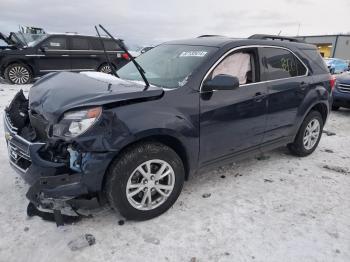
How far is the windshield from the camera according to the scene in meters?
3.21

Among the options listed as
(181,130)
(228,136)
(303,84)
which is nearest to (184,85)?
(181,130)

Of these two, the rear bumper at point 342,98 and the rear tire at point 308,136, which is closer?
the rear tire at point 308,136

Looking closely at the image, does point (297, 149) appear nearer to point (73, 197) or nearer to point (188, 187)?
point (188, 187)

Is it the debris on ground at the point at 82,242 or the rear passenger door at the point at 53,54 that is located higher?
the rear passenger door at the point at 53,54

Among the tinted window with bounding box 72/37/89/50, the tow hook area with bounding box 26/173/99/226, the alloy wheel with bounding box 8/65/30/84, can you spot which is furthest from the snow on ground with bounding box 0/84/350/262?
the tinted window with bounding box 72/37/89/50

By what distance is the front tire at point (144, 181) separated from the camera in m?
2.67

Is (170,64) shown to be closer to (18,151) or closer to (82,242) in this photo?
(18,151)

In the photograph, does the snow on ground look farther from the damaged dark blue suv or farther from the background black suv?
the background black suv

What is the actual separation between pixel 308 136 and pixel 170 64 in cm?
256

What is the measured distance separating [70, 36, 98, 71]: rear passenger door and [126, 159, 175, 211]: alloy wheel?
9.48 meters

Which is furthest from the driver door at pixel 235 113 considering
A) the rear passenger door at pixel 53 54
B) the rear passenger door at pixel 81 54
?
the rear passenger door at pixel 53 54

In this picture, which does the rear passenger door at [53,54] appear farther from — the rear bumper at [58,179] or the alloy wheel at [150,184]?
the alloy wheel at [150,184]

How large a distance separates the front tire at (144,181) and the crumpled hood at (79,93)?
0.46 meters

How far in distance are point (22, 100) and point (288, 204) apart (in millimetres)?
3143
